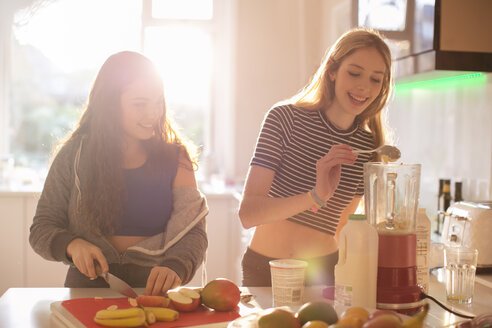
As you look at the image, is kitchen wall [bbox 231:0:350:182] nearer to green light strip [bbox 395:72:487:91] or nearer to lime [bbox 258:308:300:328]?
green light strip [bbox 395:72:487:91]

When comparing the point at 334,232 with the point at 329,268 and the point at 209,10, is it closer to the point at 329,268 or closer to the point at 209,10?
A: the point at 329,268

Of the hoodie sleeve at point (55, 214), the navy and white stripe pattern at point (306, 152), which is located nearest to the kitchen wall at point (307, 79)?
the navy and white stripe pattern at point (306, 152)

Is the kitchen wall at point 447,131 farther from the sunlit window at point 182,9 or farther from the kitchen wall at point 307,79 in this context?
the sunlit window at point 182,9

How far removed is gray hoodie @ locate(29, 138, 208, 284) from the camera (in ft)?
5.12

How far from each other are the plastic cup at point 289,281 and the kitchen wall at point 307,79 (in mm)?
1123

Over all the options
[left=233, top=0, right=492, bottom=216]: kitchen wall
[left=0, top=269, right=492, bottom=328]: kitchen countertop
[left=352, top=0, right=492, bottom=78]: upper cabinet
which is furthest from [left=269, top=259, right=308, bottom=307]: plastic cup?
[left=233, top=0, right=492, bottom=216]: kitchen wall

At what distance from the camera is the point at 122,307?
4.14 ft

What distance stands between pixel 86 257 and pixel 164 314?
0.34 meters

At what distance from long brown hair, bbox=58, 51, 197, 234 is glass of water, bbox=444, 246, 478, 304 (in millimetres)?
798

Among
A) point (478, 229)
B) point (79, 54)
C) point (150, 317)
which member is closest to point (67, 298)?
point (150, 317)

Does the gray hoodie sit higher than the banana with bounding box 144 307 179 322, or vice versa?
the gray hoodie

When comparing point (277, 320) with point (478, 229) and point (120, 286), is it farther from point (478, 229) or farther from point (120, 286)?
point (478, 229)

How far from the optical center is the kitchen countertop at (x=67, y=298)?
4.02ft

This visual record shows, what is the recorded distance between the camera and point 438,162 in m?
2.41
